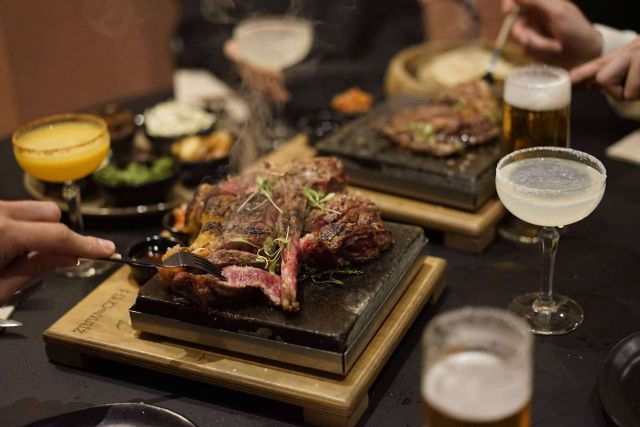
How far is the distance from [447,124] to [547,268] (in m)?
0.97

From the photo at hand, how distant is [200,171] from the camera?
3207 mm

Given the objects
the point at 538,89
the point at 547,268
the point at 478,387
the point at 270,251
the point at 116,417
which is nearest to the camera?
the point at 478,387

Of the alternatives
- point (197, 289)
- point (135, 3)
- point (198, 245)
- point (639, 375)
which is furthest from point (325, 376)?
point (135, 3)

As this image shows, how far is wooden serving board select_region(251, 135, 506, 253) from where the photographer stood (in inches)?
106

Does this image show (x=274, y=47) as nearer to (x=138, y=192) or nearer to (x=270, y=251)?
(x=138, y=192)

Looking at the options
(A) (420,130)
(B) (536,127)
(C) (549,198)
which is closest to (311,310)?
(C) (549,198)

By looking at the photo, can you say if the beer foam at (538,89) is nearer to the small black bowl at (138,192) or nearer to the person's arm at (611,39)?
the person's arm at (611,39)

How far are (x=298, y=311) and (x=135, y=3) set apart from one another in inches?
230

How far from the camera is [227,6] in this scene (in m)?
6.74

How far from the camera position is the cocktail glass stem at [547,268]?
2.20 meters

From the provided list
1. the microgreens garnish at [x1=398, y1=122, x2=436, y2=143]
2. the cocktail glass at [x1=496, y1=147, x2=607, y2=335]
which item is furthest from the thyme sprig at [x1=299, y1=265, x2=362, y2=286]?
the microgreens garnish at [x1=398, y1=122, x2=436, y2=143]

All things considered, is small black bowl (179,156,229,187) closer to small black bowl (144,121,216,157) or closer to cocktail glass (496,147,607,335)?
small black bowl (144,121,216,157)

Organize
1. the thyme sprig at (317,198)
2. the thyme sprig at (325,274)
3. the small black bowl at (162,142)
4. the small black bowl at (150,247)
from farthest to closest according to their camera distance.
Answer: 1. the small black bowl at (162,142)
2. the small black bowl at (150,247)
3. the thyme sprig at (317,198)
4. the thyme sprig at (325,274)

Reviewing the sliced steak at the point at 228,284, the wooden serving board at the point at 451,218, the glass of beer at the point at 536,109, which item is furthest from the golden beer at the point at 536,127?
the sliced steak at the point at 228,284
